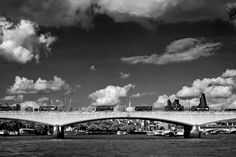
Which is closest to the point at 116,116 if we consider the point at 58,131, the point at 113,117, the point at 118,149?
the point at 113,117

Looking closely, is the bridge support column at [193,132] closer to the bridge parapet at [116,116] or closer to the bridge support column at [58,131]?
the bridge parapet at [116,116]

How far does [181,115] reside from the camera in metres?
108

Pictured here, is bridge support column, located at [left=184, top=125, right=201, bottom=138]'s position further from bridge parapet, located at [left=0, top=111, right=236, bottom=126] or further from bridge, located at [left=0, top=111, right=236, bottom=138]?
bridge parapet, located at [left=0, top=111, right=236, bottom=126]

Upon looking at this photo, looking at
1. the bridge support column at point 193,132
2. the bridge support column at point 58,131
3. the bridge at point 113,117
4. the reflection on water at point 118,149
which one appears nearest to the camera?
the reflection on water at point 118,149

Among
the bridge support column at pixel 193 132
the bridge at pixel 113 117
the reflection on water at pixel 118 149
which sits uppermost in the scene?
the bridge at pixel 113 117

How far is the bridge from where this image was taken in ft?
343

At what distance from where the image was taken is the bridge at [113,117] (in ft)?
343

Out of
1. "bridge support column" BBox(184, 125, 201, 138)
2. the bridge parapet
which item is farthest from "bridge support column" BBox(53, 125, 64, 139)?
"bridge support column" BBox(184, 125, 201, 138)

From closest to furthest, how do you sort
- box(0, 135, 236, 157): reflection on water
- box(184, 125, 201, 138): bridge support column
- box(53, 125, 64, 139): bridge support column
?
box(0, 135, 236, 157): reflection on water
box(53, 125, 64, 139): bridge support column
box(184, 125, 201, 138): bridge support column

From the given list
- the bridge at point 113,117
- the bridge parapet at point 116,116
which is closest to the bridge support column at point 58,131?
the bridge at point 113,117

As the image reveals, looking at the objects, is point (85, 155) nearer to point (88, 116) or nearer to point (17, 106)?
point (88, 116)

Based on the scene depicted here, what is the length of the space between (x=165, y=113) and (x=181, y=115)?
4490 mm

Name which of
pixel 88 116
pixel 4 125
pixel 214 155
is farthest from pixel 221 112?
pixel 4 125

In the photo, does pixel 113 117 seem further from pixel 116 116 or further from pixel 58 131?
pixel 58 131
